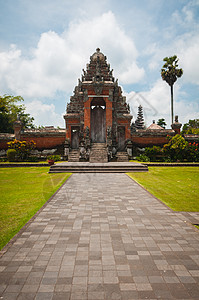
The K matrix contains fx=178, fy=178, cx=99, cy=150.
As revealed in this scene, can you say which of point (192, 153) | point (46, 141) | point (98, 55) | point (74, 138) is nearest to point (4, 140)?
point (46, 141)

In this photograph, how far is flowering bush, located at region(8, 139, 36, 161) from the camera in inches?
847

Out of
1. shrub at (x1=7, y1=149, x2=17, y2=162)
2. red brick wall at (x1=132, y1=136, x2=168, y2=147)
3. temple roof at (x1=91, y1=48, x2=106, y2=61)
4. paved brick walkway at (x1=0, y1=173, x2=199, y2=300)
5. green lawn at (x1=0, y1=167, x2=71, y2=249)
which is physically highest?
temple roof at (x1=91, y1=48, x2=106, y2=61)

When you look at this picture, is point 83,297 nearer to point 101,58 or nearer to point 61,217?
point 61,217

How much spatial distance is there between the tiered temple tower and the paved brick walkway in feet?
49.5

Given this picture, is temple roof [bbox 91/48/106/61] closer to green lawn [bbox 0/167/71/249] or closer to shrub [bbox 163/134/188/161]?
shrub [bbox 163/134/188/161]

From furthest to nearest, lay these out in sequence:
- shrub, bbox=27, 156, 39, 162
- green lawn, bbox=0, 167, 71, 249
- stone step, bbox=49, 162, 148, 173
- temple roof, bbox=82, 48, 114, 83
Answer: temple roof, bbox=82, 48, 114, 83, shrub, bbox=27, 156, 39, 162, stone step, bbox=49, 162, 148, 173, green lawn, bbox=0, 167, 71, 249

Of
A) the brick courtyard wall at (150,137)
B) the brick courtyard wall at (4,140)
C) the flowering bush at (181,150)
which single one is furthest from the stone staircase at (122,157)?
the brick courtyard wall at (4,140)

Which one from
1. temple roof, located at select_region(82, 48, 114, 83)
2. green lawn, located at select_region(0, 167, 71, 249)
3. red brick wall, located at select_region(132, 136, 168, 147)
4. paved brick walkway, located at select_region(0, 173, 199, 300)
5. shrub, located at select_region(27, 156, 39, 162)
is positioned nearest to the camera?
paved brick walkway, located at select_region(0, 173, 199, 300)

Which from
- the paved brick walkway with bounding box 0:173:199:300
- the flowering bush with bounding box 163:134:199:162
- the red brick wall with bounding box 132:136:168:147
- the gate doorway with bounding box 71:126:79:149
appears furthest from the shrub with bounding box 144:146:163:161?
Answer: the paved brick walkway with bounding box 0:173:199:300

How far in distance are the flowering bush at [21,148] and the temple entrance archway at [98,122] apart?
823 cm

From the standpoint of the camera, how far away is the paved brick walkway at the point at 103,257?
2.65m

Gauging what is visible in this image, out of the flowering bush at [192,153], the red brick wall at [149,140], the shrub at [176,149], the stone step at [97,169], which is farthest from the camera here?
the red brick wall at [149,140]

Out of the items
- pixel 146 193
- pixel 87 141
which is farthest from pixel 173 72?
pixel 146 193

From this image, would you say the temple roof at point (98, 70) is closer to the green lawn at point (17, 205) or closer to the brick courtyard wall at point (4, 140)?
the brick courtyard wall at point (4, 140)
